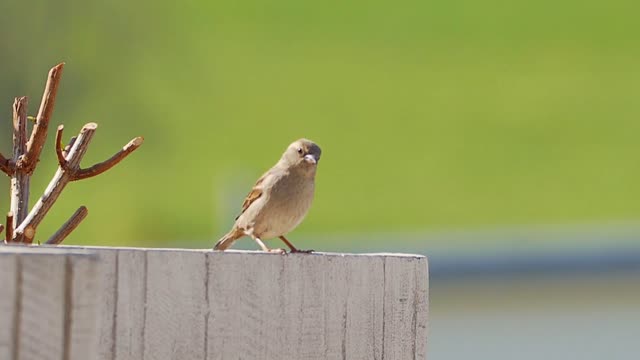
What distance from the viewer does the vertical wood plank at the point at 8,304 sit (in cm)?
143

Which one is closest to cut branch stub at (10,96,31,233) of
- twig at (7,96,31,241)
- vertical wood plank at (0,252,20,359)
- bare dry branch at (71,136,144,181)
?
twig at (7,96,31,241)

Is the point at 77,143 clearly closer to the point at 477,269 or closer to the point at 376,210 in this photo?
the point at 477,269

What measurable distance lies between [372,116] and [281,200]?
19140 millimetres

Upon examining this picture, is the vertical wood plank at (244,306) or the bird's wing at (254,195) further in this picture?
the bird's wing at (254,195)

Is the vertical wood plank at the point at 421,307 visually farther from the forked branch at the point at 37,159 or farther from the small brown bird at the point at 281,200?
the small brown bird at the point at 281,200

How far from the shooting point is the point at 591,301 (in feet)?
46.0

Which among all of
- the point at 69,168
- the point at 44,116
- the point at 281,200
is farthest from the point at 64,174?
the point at 281,200

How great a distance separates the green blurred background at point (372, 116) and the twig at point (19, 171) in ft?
41.1

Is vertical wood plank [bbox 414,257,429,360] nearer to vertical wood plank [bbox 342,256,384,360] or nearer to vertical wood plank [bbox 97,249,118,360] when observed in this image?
vertical wood plank [bbox 342,256,384,360]

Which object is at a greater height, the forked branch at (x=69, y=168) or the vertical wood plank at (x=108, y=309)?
the forked branch at (x=69, y=168)

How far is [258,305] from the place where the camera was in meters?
2.23

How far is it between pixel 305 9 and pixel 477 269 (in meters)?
9.86

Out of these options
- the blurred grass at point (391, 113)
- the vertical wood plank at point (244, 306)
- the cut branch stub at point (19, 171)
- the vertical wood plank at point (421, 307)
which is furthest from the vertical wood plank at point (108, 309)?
the blurred grass at point (391, 113)

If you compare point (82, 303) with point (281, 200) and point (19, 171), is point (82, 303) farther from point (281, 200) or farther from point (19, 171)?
point (281, 200)
